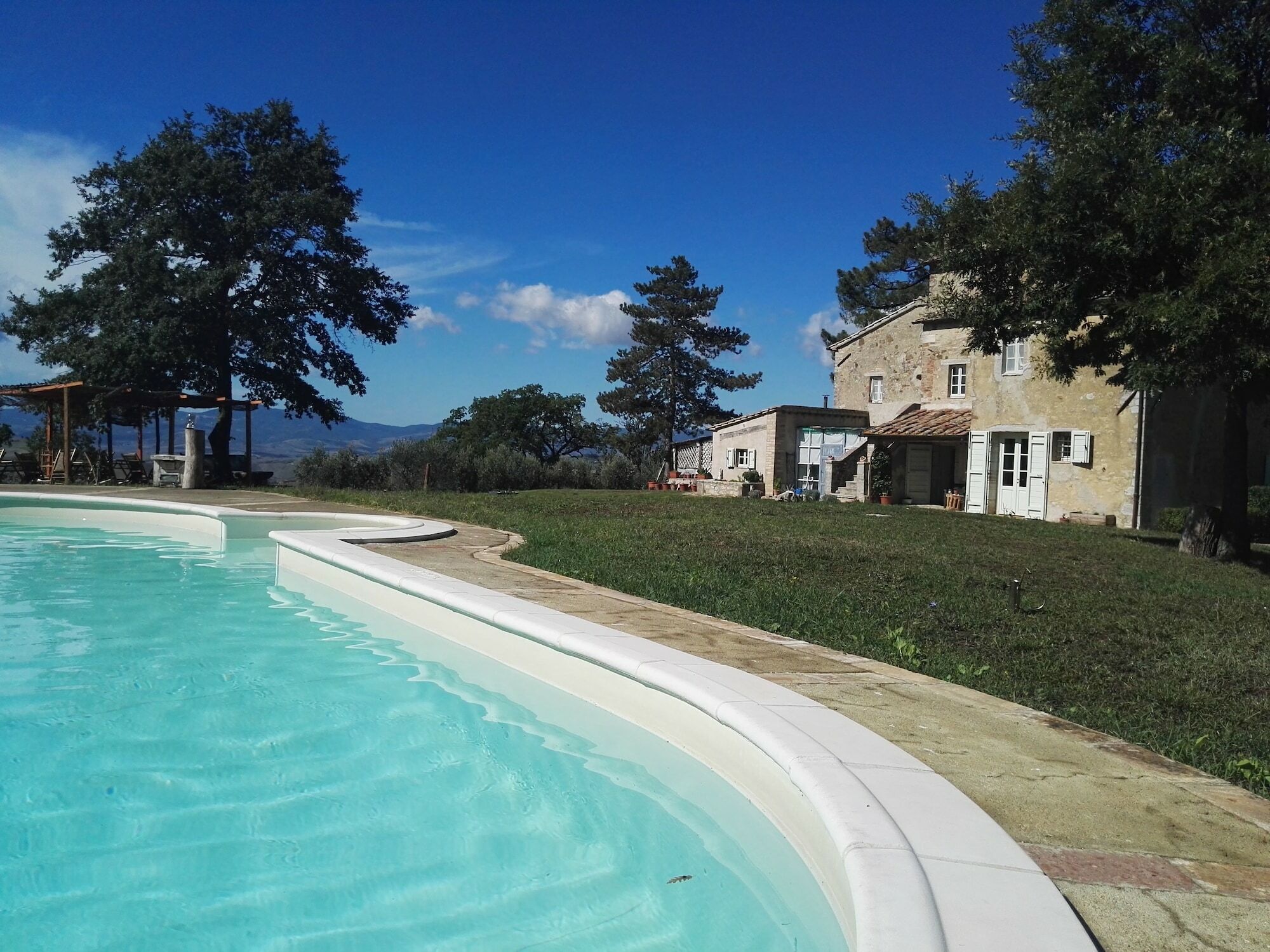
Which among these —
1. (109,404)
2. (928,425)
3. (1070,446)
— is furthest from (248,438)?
(1070,446)

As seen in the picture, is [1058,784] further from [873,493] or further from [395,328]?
[395,328]

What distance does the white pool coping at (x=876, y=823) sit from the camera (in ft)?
6.96

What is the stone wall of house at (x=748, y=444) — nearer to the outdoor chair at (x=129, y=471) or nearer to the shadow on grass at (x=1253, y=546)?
the shadow on grass at (x=1253, y=546)

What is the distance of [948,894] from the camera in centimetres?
228

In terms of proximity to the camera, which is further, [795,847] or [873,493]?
[873,493]

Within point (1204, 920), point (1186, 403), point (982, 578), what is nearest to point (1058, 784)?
point (1204, 920)

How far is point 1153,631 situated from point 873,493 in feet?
64.2

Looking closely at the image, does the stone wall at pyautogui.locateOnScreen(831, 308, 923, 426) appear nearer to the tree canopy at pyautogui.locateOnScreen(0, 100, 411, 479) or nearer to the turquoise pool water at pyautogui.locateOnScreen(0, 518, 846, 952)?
the tree canopy at pyautogui.locateOnScreen(0, 100, 411, 479)

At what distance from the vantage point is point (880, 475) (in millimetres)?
26391

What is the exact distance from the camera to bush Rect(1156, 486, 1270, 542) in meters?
18.4

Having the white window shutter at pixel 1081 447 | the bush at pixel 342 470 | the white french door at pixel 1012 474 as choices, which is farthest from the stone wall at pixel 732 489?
the white window shutter at pixel 1081 447

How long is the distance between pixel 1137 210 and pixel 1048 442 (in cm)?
1007

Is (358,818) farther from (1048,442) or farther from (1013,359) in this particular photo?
(1013,359)

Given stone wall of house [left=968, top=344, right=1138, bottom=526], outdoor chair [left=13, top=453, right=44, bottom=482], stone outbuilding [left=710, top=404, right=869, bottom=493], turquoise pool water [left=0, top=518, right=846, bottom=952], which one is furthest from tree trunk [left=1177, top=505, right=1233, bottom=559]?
outdoor chair [left=13, top=453, right=44, bottom=482]
